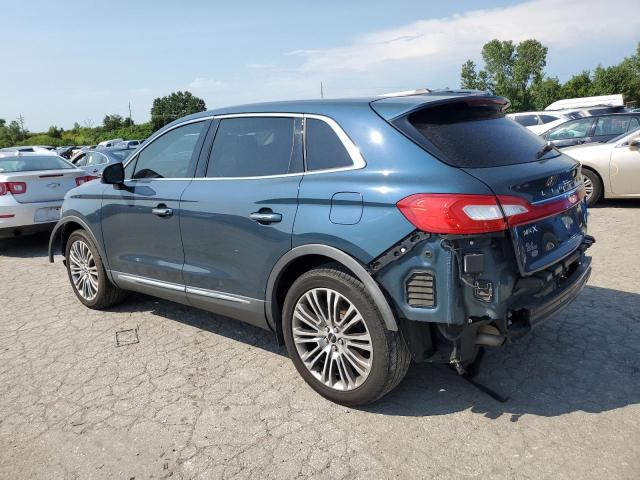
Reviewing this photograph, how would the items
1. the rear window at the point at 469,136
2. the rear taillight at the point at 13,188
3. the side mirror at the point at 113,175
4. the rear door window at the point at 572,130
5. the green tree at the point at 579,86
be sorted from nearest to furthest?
the rear window at the point at 469,136, the side mirror at the point at 113,175, the rear taillight at the point at 13,188, the rear door window at the point at 572,130, the green tree at the point at 579,86

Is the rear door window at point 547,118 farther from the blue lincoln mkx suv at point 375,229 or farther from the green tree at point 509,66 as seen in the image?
the green tree at point 509,66

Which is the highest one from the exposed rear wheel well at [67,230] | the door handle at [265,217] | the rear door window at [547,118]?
the rear door window at [547,118]

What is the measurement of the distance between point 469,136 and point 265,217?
135 cm

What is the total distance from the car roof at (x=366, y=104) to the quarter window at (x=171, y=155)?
1.88 feet

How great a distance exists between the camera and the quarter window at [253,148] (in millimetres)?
3512

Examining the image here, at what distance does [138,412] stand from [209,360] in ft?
2.54

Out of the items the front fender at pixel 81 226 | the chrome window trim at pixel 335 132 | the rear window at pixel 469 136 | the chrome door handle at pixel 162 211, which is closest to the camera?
the rear window at pixel 469 136

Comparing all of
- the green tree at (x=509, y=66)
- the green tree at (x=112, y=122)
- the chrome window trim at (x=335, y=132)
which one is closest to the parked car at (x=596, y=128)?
the chrome window trim at (x=335, y=132)

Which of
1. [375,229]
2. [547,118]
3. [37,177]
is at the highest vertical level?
[547,118]

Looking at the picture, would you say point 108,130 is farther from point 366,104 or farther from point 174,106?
point 366,104

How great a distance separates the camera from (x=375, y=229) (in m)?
2.86

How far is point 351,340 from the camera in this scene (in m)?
3.15

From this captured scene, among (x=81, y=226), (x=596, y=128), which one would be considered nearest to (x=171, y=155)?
(x=81, y=226)

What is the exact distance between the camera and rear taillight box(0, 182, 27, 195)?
25.5 feet
